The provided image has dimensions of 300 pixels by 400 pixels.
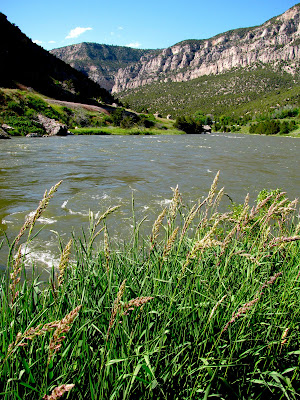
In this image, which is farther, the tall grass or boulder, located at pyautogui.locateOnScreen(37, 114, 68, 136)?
boulder, located at pyautogui.locateOnScreen(37, 114, 68, 136)

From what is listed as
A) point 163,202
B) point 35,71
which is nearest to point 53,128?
point 35,71

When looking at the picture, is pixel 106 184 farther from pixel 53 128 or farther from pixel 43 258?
pixel 53 128

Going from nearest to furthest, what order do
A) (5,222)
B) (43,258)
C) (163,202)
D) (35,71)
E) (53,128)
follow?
(43,258), (5,222), (163,202), (53,128), (35,71)

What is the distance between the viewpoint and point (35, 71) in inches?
2781

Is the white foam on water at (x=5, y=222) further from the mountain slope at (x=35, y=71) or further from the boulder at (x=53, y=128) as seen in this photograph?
the mountain slope at (x=35, y=71)

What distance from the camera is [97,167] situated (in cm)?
1850

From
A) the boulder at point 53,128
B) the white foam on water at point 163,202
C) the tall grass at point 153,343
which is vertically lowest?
the white foam on water at point 163,202

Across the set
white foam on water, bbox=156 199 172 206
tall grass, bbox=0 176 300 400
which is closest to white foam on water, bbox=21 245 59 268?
tall grass, bbox=0 176 300 400

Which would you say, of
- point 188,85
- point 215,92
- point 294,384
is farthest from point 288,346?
point 188,85

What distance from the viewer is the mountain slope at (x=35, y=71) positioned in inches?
2549

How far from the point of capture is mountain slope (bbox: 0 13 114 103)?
64.8 m

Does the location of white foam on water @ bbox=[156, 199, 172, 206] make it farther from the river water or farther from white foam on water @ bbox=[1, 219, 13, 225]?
white foam on water @ bbox=[1, 219, 13, 225]

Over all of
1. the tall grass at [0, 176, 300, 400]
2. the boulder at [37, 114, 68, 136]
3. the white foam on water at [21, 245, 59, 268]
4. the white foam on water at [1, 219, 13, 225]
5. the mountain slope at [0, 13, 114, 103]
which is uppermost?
the mountain slope at [0, 13, 114, 103]

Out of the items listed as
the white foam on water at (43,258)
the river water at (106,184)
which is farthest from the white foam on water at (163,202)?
the white foam on water at (43,258)
